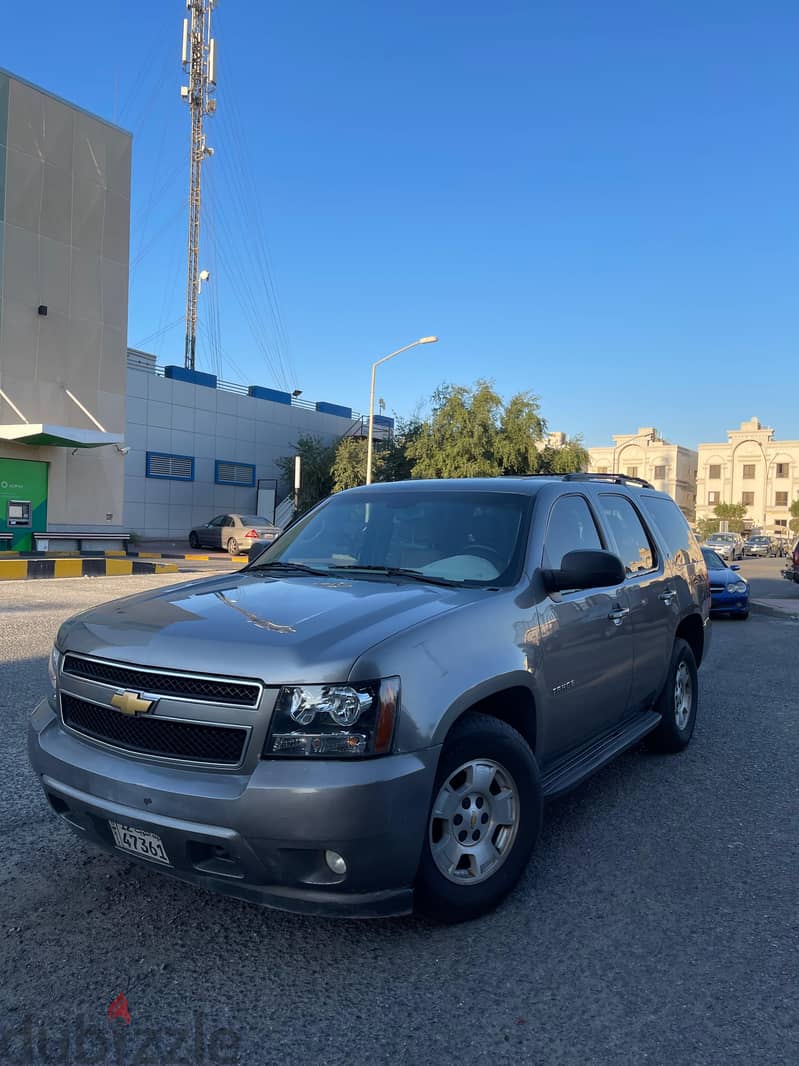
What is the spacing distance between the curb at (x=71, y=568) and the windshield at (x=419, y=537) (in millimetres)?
13867

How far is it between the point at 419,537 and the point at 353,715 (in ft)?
5.42

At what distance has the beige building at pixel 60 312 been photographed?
2169cm

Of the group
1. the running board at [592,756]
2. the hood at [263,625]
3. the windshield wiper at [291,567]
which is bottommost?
the running board at [592,756]

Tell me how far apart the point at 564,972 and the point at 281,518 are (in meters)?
38.2

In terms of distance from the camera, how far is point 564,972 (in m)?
2.80

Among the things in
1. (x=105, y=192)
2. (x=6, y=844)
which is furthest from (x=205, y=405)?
(x=6, y=844)

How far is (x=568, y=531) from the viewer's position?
14.0 feet

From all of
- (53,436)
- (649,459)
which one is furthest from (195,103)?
(649,459)

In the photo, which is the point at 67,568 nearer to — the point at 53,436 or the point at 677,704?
the point at 53,436

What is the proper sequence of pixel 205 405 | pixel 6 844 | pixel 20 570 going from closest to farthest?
pixel 6 844 < pixel 20 570 < pixel 205 405

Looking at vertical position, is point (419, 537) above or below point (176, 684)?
above

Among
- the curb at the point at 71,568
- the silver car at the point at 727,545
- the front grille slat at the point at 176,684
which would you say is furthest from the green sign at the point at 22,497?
the silver car at the point at 727,545

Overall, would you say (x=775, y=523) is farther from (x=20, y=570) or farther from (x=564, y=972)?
(x=564, y=972)

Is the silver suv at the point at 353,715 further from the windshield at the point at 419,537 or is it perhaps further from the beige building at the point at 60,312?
the beige building at the point at 60,312
